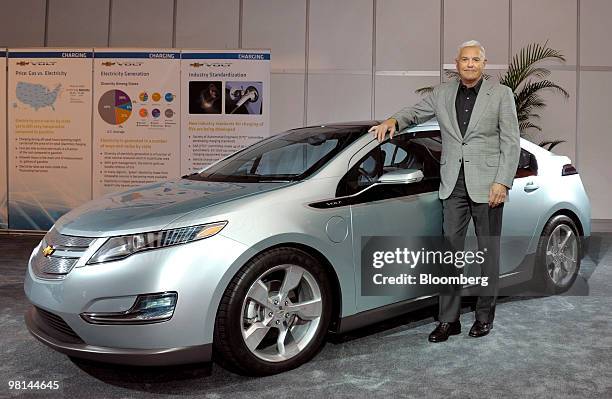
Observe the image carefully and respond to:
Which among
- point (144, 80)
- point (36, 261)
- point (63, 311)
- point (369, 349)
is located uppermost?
point (144, 80)

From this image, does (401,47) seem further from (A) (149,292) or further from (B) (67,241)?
(A) (149,292)

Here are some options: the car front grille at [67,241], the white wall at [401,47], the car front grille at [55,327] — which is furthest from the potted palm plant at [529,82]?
the car front grille at [55,327]

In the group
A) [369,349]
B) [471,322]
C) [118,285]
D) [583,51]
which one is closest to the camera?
[118,285]

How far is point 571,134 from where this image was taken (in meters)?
8.10

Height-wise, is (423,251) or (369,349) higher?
→ (423,251)

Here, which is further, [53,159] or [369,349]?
[53,159]

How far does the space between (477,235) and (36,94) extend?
6.21 m

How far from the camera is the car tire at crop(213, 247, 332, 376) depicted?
2463 millimetres

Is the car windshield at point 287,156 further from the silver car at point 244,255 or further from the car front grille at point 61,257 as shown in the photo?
the car front grille at point 61,257

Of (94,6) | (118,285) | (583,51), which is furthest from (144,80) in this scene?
(583,51)

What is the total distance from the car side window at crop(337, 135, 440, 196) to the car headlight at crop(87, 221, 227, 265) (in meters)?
0.82

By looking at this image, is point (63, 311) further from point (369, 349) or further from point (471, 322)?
point (471, 322)

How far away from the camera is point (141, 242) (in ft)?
7.76

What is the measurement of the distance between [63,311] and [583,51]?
7.93 meters
